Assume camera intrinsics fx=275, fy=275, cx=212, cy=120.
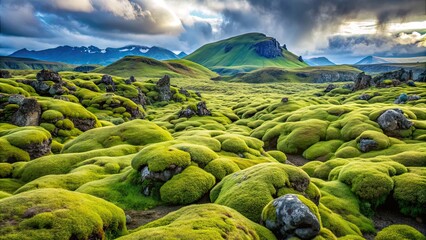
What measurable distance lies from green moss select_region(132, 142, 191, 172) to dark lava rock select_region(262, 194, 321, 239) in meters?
16.7

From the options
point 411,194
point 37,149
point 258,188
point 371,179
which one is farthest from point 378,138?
point 37,149

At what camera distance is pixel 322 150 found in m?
71.1

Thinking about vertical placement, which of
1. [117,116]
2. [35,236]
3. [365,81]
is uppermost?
[365,81]

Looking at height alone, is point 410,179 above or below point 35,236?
below

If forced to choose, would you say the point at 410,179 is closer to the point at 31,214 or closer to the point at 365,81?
the point at 31,214

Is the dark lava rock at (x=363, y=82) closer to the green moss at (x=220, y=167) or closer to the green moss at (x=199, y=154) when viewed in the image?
the green moss at (x=220, y=167)

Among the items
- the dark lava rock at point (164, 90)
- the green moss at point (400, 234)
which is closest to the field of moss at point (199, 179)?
the green moss at point (400, 234)

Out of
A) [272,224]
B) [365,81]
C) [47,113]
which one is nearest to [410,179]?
[272,224]

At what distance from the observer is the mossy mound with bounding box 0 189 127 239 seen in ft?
48.9

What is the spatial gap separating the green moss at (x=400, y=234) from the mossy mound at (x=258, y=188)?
783cm

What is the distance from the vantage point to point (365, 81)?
18562cm

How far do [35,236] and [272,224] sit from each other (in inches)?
610

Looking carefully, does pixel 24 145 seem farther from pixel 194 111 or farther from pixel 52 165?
pixel 194 111

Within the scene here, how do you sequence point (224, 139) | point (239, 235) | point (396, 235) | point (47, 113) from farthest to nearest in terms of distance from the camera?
point (47, 113), point (224, 139), point (396, 235), point (239, 235)
